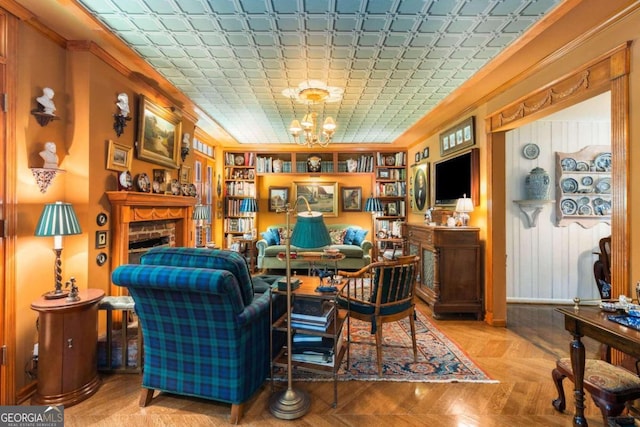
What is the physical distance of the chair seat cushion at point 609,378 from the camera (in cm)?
166

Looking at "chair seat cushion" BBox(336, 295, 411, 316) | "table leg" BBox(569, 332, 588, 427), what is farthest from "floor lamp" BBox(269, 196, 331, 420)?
"table leg" BBox(569, 332, 588, 427)

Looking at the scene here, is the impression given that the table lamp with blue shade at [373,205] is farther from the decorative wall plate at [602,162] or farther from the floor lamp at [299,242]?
the floor lamp at [299,242]

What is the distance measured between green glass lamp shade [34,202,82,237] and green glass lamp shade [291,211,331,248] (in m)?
1.56

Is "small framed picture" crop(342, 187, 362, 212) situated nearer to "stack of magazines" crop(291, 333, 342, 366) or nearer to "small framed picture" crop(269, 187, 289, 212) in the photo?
"small framed picture" crop(269, 187, 289, 212)

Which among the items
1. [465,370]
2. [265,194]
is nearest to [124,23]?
[465,370]

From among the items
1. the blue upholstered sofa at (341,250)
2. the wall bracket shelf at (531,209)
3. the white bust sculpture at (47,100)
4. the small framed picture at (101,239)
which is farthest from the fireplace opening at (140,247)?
the wall bracket shelf at (531,209)

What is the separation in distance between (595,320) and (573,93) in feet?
6.00

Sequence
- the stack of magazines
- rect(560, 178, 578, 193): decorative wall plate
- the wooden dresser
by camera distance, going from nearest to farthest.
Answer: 1. the stack of magazines
2. the wooden dresser
3. rect(560, 178, 578, 193): decorative wall plate

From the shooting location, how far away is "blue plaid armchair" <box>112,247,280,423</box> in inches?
68.6

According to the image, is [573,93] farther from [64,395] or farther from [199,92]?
[64,395]

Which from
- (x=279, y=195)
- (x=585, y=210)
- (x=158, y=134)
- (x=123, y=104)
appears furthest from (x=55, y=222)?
(x=585, y=210)

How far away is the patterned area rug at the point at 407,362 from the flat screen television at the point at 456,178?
1.85 meters

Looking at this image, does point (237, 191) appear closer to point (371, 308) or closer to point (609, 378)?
point (371, 308)

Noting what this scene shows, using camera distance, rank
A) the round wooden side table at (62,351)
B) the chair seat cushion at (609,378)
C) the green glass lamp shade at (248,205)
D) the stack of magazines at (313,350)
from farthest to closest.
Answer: the green glass lamp shade at (248,205) → the stack of magazines at (313,350) → the round wooden side table at (62,351) → the chair seat cushion at (609,378)
